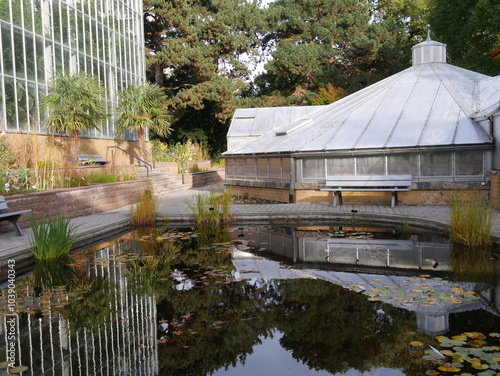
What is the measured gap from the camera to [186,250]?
7.76 m

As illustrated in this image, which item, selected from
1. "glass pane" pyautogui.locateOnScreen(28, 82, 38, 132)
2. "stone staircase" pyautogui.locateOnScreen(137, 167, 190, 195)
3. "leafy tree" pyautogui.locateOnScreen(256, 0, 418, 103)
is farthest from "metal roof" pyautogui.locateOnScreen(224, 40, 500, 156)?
"leafy tree" pyautogui.locateOnScreen(256, 0, 418, 103)

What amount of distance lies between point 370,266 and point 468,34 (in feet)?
58.1

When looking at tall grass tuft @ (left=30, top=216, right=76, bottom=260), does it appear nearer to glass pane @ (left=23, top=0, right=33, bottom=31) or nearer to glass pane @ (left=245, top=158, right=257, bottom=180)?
glass pane @ (left=245, top=158, right=257, bottom=180)

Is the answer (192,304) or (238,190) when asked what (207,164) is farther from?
(192,304)

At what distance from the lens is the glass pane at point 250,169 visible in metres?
16.1

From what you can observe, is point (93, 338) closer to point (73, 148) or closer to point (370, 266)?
point (370, 266)

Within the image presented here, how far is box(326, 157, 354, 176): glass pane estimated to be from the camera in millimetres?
13149

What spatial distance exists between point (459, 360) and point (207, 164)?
910 inches

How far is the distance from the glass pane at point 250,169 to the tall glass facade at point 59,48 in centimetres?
648

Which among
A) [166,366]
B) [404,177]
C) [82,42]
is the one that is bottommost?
[166,366]

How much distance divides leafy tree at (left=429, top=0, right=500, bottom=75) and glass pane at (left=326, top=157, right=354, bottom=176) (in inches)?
431

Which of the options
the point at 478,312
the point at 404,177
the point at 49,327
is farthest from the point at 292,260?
the point at 404,177

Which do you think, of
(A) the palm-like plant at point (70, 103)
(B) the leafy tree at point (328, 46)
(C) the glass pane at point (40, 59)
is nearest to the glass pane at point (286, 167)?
(A) the palm-like plant at point (70, 103)

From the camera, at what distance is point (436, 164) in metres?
12.4
